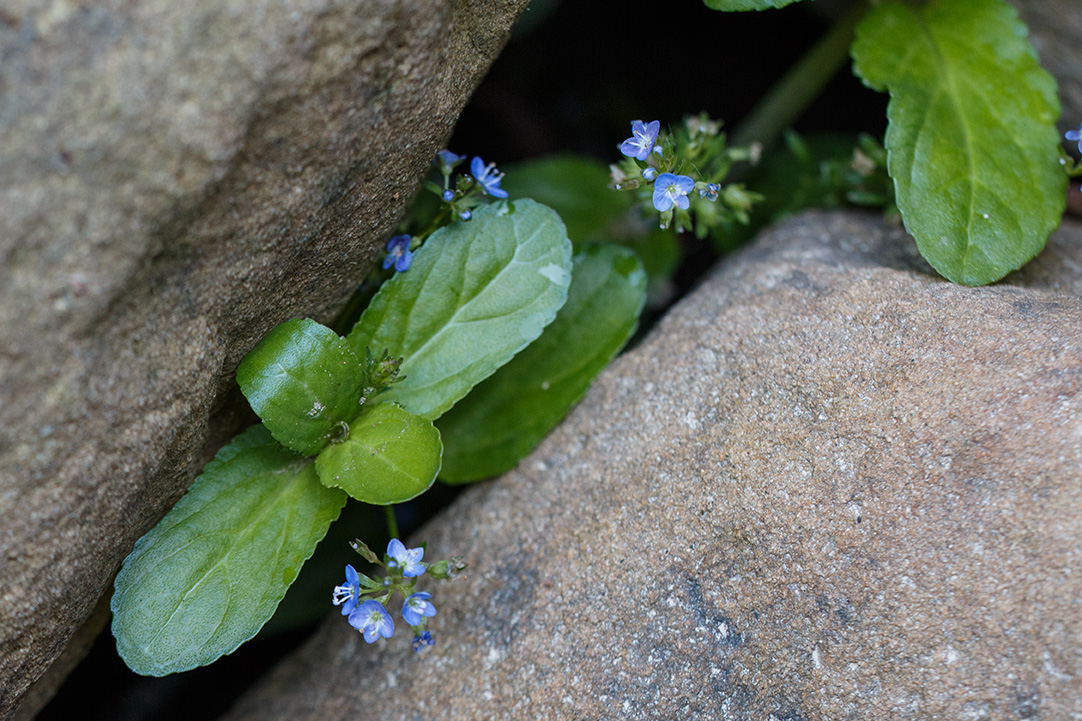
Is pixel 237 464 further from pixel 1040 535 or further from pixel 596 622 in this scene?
pixel 1040 535

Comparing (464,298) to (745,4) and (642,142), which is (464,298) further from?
(745,4)

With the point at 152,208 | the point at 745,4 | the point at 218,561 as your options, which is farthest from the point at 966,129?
the point at 218,561

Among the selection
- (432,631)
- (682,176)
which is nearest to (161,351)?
(432,631)

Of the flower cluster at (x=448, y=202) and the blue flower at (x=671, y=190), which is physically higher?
the flower cluster at (x=448, y=202)

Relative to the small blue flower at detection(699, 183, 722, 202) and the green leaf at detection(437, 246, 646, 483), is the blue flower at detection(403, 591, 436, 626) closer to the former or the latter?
the green leaf at detection(437, 246, 646, 483)

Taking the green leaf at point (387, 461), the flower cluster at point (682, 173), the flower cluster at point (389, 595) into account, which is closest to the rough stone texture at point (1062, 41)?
the flower cluster at point (682, 173)

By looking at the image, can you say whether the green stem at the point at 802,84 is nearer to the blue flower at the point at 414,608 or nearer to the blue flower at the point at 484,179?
the blue flower at the point at 484,179
